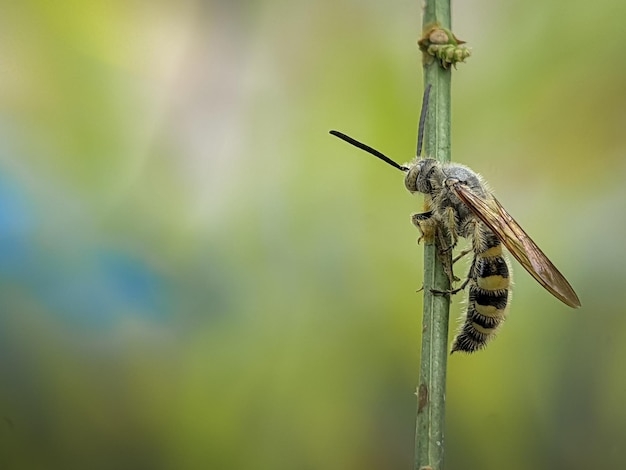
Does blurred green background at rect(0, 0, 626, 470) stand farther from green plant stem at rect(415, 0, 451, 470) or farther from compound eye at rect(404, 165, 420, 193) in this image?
green plant stem at rect(415, 0, 451, 470)

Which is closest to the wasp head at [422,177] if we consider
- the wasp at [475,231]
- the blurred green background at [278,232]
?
the wasp at [475,231]

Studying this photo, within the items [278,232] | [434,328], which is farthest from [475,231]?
[278,232]

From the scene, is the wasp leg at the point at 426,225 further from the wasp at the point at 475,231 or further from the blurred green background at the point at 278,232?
the blurred green background at the point at 278,232

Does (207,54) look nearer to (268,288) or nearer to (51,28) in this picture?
(51,28)

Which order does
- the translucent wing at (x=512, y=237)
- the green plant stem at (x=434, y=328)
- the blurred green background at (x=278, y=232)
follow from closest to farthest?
the green plant stem at (x=434, y=328) < the translucent wing at (x=512, y=237) < the blurred green background at (x=278, y=232)

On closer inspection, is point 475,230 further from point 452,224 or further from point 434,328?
point 434,328

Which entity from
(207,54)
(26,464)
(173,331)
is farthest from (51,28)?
(26,464)

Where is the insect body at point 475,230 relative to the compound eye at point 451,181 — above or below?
below
